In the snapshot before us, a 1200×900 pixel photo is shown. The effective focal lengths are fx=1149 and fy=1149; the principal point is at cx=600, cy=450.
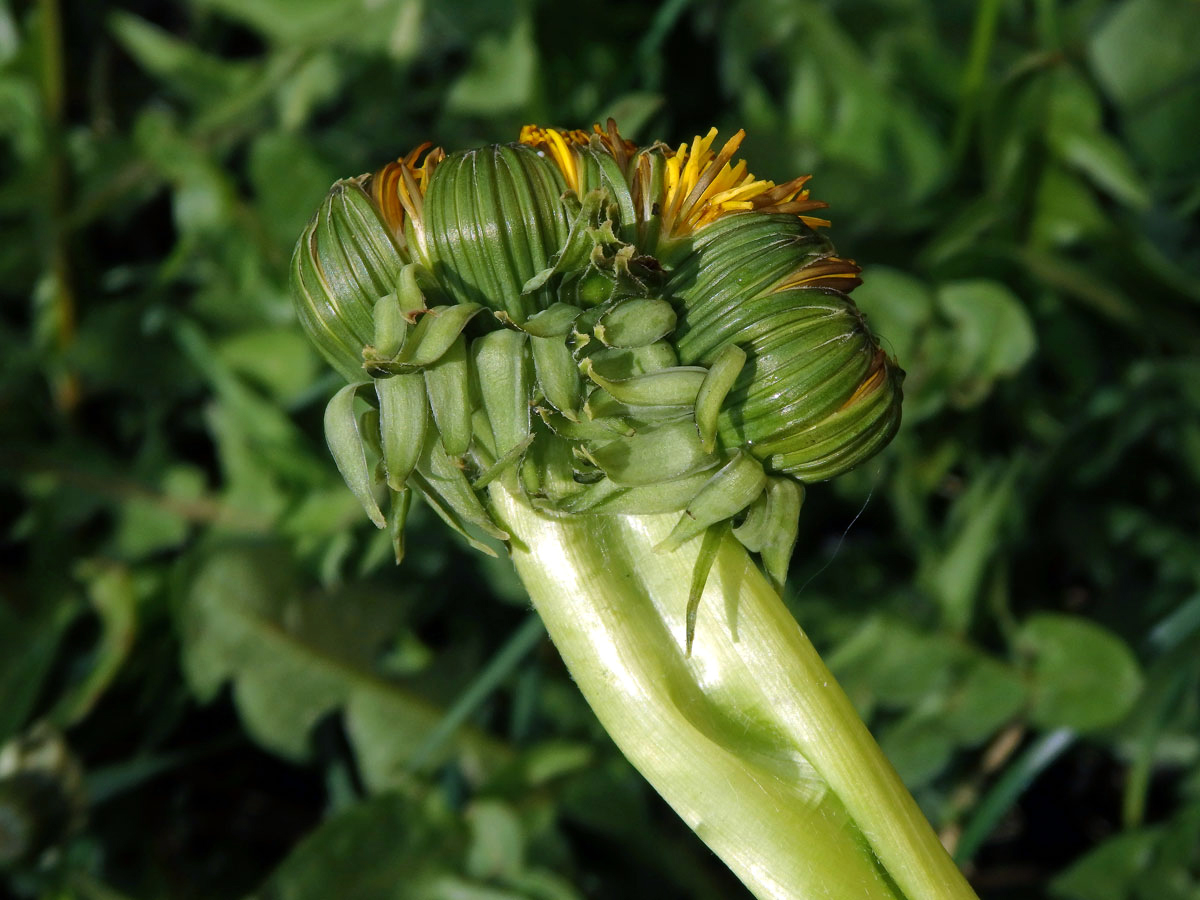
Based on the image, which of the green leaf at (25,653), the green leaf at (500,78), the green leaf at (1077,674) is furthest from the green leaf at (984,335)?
the green leaf at (25,653)

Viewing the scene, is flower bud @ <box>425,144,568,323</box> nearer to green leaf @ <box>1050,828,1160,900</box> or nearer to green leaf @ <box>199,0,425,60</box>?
green leaf @ <box>199,0,425,60</box>

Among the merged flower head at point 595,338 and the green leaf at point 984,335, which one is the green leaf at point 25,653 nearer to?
the merged flower head at point 595,338

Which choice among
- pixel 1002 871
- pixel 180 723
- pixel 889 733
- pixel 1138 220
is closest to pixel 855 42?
pixel 1138 220

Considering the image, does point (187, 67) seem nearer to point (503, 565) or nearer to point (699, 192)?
point (503, 565)

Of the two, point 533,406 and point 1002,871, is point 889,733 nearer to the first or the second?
point 1002,871

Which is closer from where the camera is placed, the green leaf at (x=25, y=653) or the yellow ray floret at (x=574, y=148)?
the yellow ray floret at (x=574, y=148)

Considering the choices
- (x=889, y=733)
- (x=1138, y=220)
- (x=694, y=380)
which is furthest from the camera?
(x=1138, y=220)

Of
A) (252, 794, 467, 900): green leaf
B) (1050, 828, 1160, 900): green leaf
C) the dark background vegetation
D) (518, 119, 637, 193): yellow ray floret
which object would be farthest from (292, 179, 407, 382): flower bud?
(1050, 828, 1160, 900): green leaf

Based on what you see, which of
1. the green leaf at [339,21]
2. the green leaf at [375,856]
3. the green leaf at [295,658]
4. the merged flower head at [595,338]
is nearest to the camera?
the merged flower head at [595,338]
